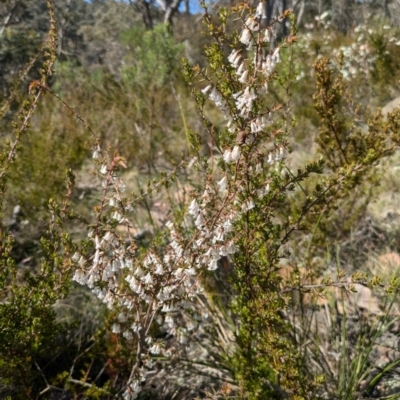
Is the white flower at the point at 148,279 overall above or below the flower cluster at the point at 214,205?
below

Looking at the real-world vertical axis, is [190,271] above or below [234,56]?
below

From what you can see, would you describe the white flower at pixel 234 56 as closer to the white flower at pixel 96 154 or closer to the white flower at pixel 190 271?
the white flower at pixel 96 154

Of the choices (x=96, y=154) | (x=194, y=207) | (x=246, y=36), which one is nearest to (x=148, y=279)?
(x=194, y=207)

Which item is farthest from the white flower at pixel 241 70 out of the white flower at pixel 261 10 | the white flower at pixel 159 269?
the white flower at pixel 159 269

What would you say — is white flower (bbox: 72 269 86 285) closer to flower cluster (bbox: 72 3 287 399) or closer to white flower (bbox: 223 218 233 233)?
flower cluster (bbox: 72 3 287 399)

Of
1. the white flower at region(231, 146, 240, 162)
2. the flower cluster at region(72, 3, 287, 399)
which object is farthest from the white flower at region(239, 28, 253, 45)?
the white flower at region(231, 146, 240, 162)

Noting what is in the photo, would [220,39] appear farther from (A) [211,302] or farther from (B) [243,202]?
(A) [211,302]

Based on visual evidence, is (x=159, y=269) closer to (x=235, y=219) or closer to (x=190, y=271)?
(x=190, y=271)

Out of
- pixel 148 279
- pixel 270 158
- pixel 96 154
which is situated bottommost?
pixel 148 279

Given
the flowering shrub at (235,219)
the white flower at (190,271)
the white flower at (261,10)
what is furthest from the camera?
the white flower at (190,271)

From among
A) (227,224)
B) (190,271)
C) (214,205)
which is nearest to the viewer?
(227,224)

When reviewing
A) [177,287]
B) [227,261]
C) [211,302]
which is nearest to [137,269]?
[177,287]

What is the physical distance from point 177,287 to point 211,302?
1.02 metres

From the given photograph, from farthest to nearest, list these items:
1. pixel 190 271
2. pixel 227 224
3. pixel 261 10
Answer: pixel 190 271 → pixel 227 224 → pixel 261 10
